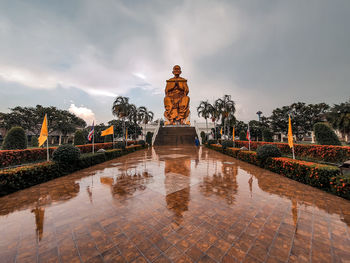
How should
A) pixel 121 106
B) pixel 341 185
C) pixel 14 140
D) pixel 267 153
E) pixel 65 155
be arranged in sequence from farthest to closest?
pixel 121 106 → pixel 14 140 → pixel 267 153 → pixel 65 155 → pixel 341 185

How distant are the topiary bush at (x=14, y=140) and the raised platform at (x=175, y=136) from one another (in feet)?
57.0

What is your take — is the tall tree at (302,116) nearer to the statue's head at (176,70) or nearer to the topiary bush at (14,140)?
the statue's head at (176,70)

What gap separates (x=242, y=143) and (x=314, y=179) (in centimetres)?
1314

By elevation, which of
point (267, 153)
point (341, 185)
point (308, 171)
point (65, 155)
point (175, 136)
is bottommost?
point (341, 185)

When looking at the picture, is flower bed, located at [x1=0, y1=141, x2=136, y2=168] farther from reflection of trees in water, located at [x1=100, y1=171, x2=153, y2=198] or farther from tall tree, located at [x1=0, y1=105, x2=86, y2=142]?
tall tree, located at [x1=0, y1=105, x2=86, y2=142]

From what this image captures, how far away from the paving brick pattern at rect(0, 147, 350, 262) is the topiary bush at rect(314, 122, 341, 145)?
7748mm

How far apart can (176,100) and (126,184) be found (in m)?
35.4

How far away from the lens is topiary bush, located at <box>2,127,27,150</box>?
35.2 feet

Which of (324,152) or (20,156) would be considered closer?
(324,152)

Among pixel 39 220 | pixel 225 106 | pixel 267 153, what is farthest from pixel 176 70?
pixel 39 220

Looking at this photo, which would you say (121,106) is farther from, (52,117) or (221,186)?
(52,117)

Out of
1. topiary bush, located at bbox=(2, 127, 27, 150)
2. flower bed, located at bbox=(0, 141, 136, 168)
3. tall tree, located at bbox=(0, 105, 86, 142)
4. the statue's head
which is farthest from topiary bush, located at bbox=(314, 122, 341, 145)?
tall tree, located at bbox=(0, 105, 86, 142)

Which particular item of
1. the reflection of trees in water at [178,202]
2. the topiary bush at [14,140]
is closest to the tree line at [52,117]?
the topiary bush at [14,140]

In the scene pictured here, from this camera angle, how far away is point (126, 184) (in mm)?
5598
